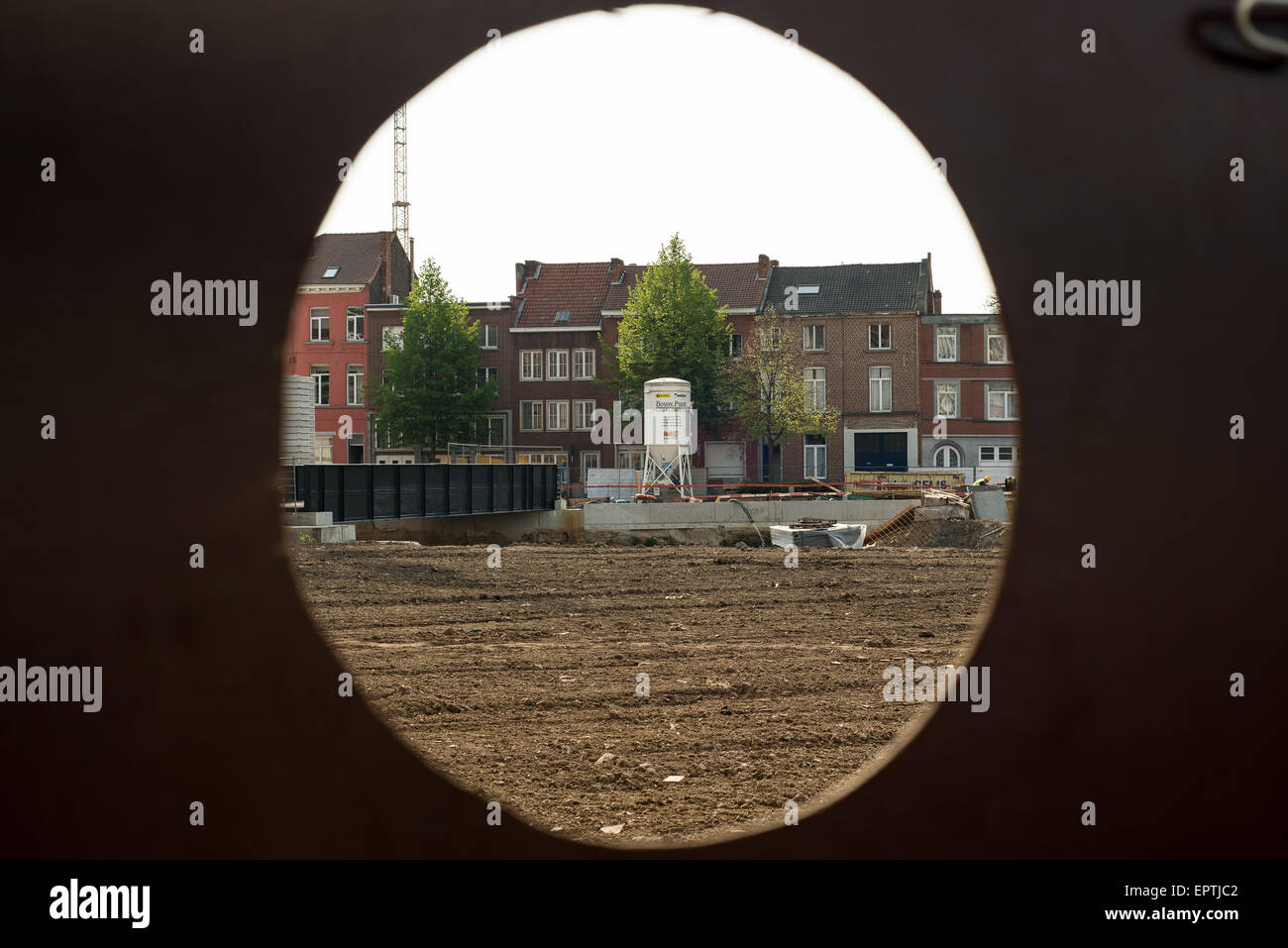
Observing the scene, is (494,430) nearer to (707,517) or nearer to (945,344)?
(707,517)

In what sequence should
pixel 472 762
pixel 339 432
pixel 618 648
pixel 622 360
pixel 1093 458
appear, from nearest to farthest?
pixel 1093 458, pixel 472 762, pixel 618 648, pixel 622 360, pixel 339 432

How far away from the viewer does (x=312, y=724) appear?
175cm

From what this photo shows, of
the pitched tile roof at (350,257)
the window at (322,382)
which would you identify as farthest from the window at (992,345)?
the window at (322,382)

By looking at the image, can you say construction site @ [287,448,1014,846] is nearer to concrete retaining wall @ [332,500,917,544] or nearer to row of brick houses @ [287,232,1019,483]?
concrete retaining wall @ [332,500,917,544]

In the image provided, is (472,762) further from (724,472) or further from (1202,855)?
(724,472)

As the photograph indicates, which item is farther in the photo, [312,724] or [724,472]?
[724,472]

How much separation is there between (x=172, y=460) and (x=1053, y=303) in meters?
1.46

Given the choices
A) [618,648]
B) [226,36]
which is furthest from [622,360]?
[226,36]

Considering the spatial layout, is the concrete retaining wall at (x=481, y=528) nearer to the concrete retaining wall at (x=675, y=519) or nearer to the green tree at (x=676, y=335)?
the concrete retaining wall at (x=675, y=519)

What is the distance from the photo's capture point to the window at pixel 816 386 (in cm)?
4116

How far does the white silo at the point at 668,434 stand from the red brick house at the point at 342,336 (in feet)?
49.0

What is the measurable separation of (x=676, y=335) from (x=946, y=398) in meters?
10.7

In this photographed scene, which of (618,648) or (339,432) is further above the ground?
(339,432)
